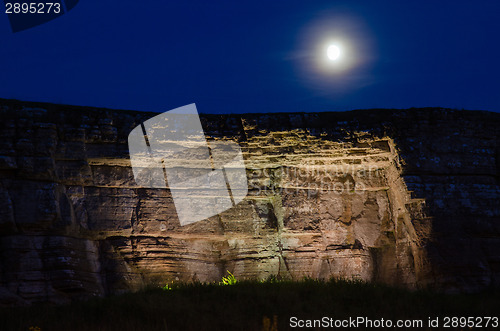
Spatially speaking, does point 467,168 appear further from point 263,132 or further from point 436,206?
point 263,132

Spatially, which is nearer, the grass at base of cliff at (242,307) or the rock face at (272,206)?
the grass at base of cliff at (242,307)

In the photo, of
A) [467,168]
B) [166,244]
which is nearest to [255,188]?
[166,244]

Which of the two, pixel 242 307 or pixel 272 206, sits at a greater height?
pixel 272 206

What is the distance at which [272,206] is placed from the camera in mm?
16500

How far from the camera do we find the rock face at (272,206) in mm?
13602

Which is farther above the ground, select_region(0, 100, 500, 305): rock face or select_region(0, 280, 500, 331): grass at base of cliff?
select_region(0, 100, 500, 305): rock face

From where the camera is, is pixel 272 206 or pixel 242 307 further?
pixel 272 206

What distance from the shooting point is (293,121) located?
15.6m

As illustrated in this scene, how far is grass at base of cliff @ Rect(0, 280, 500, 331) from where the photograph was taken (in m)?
10.7

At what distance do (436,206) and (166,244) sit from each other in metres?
6.97

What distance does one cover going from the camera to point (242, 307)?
1166cm

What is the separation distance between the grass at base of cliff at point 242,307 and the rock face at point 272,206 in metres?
1.66

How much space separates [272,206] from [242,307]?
5.17m

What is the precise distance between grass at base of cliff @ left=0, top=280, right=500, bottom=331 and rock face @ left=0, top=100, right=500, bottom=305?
1663mm
